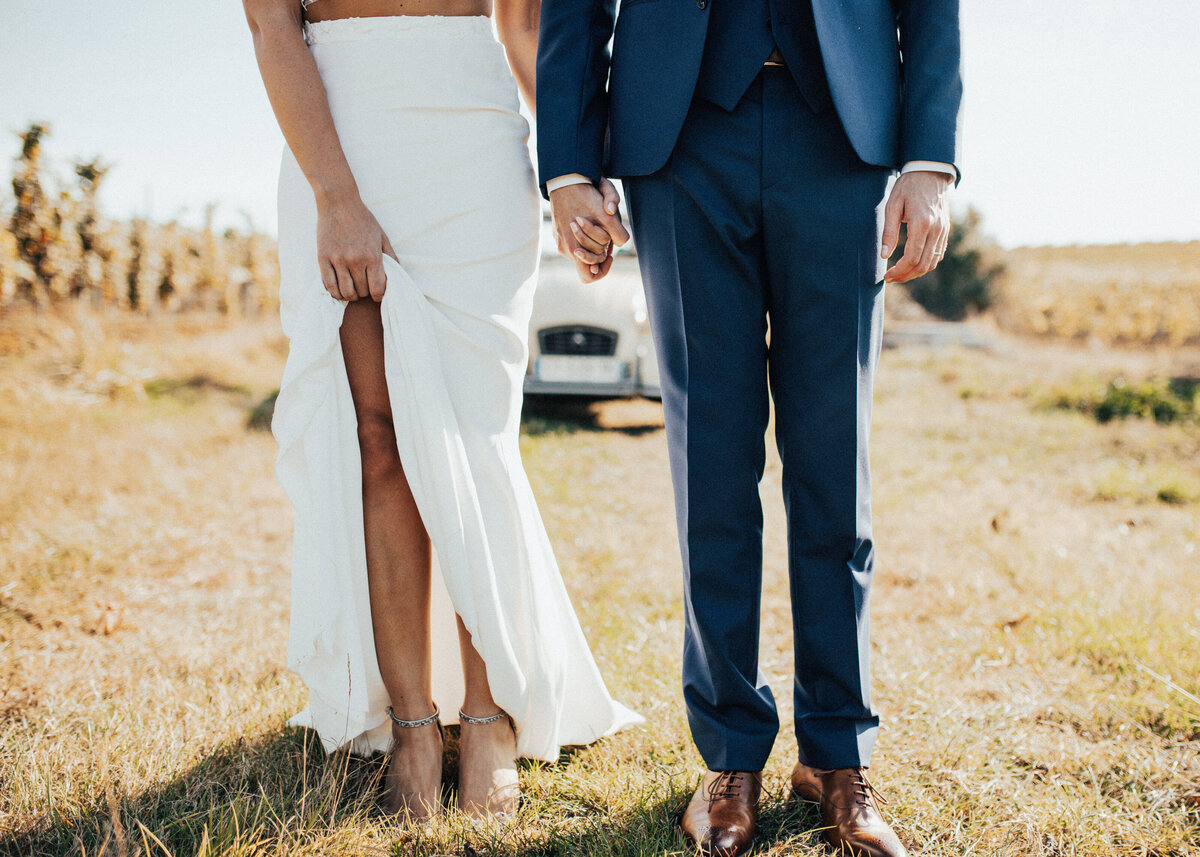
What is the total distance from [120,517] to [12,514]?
0.40 meters

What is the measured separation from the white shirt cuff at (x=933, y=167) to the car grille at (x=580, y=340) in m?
4.55

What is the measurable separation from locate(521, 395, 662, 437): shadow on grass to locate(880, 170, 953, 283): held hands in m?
4.35

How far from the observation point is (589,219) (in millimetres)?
1462

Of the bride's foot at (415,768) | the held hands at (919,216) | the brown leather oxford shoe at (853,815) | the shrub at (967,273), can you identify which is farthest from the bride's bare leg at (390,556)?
the shrub at (967,273)

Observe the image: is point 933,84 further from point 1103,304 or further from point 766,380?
point 1103,304

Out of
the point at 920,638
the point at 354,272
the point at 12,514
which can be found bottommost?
the point at 920,638

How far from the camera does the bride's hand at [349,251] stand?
1455 mm

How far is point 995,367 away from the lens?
964 cm

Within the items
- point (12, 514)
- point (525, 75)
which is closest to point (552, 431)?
point (12, 514)

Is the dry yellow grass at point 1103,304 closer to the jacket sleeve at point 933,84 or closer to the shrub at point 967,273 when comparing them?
the shrub at point 967,273

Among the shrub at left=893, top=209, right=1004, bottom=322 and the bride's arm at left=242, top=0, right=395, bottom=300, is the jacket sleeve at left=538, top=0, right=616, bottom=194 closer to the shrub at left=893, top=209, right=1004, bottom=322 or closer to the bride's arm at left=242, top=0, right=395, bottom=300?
the bride's arm at left=242, top=0, right=395, bottom=300

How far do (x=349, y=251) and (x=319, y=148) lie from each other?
0.69 feet

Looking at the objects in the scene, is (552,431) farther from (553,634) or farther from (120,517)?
(553,634)

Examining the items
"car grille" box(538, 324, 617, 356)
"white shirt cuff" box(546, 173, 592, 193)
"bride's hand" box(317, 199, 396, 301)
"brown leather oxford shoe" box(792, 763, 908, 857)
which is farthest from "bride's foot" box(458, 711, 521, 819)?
"car grille" box(538, 324, 617, 356)
